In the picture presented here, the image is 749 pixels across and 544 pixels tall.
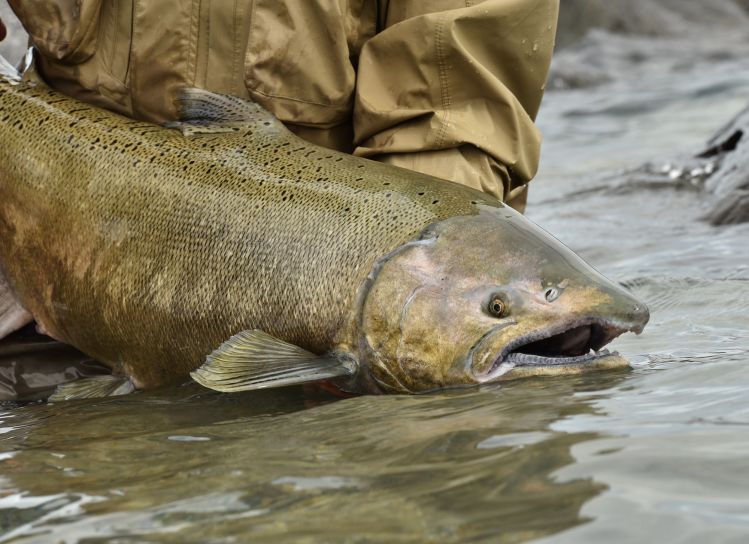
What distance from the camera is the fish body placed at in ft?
10.5

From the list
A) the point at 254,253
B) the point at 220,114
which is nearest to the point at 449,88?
the point at 220,114

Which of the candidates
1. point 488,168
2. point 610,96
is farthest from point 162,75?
point 610,96

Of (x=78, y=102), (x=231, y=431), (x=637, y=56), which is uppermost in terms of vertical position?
(x=637, y=56)

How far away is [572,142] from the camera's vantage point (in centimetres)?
1250

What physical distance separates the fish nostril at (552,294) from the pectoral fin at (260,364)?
525 mm

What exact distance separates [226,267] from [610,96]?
1295 cm

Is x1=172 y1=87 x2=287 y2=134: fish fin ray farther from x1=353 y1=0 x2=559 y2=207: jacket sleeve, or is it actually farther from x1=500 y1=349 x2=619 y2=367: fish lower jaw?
x1=500 y1=349 x2=619 y2=367: fish lower jaw

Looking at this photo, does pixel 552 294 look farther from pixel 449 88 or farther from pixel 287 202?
pixel 449 88

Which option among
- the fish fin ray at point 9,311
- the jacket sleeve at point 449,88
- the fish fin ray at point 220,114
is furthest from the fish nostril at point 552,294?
the fish fin ray at point 9,311

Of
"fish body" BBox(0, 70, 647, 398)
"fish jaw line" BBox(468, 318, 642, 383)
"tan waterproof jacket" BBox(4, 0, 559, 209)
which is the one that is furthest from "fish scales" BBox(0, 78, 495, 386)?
"fish jaw line" BBox(468, 318, 642, 383)

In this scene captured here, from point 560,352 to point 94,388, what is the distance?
142cm

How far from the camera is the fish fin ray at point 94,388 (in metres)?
3.72

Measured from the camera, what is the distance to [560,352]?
3.29 meters

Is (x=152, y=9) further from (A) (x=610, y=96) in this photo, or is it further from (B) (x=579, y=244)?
(A) (x=610, y=96)
